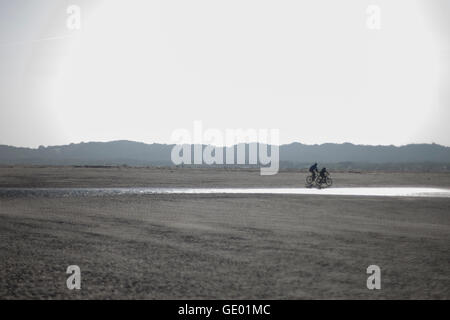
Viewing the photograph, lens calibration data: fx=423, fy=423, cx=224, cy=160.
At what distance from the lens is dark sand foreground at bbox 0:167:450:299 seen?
639 centimetres

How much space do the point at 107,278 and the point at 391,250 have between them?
19.8 ft

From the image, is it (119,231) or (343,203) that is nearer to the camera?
(119,231)

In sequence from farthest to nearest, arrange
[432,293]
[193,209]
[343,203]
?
[343,203], [193,209], [432,293]

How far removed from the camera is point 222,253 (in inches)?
348

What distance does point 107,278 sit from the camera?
6949 mm

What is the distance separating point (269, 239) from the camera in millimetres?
10414

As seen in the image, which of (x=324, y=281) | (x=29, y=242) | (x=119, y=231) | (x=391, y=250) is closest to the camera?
(x=324, y=281)

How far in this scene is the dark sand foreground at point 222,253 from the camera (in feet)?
21.0
